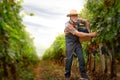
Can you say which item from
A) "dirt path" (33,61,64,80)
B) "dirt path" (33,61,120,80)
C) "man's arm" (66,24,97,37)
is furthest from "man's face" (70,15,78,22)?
"dirt path" (33,61,64,80)

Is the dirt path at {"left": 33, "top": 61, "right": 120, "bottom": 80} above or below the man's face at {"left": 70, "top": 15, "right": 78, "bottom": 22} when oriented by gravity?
below

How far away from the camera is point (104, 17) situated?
34.4 feet

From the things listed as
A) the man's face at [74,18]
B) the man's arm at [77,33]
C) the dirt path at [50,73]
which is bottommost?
the dirt path at [50,73]

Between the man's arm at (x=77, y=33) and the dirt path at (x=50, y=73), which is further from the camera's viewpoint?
the dirt path at (x=50, y=73)

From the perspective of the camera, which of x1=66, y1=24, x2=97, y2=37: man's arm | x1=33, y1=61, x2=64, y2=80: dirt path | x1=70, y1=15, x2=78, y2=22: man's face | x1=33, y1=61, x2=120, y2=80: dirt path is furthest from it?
→ x1=33, y1=61, x2=64, y2=80: dirt path

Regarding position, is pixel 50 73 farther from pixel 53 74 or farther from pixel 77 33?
pixel 77 33

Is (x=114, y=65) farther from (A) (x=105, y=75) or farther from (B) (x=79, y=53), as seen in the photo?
(B) (x=79, y=53)

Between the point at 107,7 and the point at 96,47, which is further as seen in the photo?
the point at 96,47

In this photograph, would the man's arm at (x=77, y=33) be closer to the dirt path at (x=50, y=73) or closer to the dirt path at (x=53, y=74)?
the dirt path at (x=53, y=74)

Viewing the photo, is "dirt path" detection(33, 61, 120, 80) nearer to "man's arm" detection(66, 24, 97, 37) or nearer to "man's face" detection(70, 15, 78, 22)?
"man's arm" detection(66, 24, 97, 37)

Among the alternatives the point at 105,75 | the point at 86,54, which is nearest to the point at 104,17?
the point at 105,75

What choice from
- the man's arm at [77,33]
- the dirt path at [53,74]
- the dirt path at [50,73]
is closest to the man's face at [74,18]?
the man's arm at [77,33]

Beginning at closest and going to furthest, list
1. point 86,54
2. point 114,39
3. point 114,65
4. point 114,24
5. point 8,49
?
point 8,49
point 114,24
point 114,39
point 114,65
point 86,54

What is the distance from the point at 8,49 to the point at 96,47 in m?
6.40
